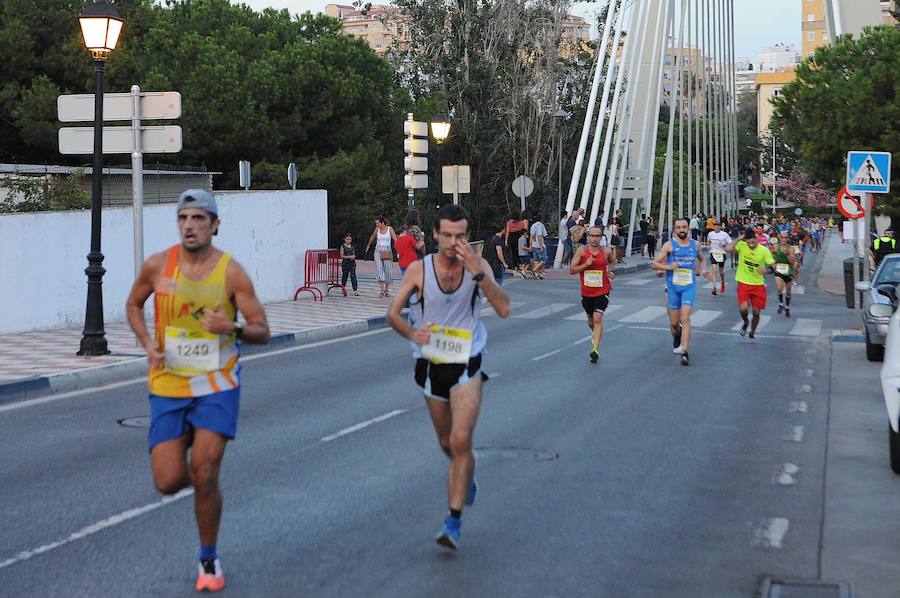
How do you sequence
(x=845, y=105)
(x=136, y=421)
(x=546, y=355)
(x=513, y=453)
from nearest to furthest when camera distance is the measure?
(x=513, y=453) < (x=136, y=421) < (x=546, y=355) < (x=845, y=105)

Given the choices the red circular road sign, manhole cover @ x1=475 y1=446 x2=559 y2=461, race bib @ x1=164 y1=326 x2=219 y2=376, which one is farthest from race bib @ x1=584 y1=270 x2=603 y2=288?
race bib @ x1=164 y1=326 x2=219 y2=376

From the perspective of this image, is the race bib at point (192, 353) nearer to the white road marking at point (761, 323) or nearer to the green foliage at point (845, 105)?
the white road marking at point (761, 323)

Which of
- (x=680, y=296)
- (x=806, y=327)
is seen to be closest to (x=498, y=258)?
(x=806, y=327)

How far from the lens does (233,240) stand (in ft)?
82.6

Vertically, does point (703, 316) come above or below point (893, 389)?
below

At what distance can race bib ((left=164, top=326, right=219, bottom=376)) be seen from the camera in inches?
233

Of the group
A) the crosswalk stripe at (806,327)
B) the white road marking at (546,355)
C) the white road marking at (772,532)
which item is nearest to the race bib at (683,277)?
the white road marking at (546,355)

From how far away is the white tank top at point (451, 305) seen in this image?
6.81 meters

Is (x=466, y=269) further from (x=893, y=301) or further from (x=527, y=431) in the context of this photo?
(x=893, y=301)

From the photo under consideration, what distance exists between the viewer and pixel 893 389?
8656 millimetres

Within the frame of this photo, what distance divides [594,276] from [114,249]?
8737 mm

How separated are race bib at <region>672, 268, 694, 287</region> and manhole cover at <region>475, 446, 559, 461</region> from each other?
7398 mm

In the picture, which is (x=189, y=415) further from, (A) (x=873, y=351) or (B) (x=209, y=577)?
(A) (x=873, y=351)

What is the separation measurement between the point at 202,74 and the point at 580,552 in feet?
125
